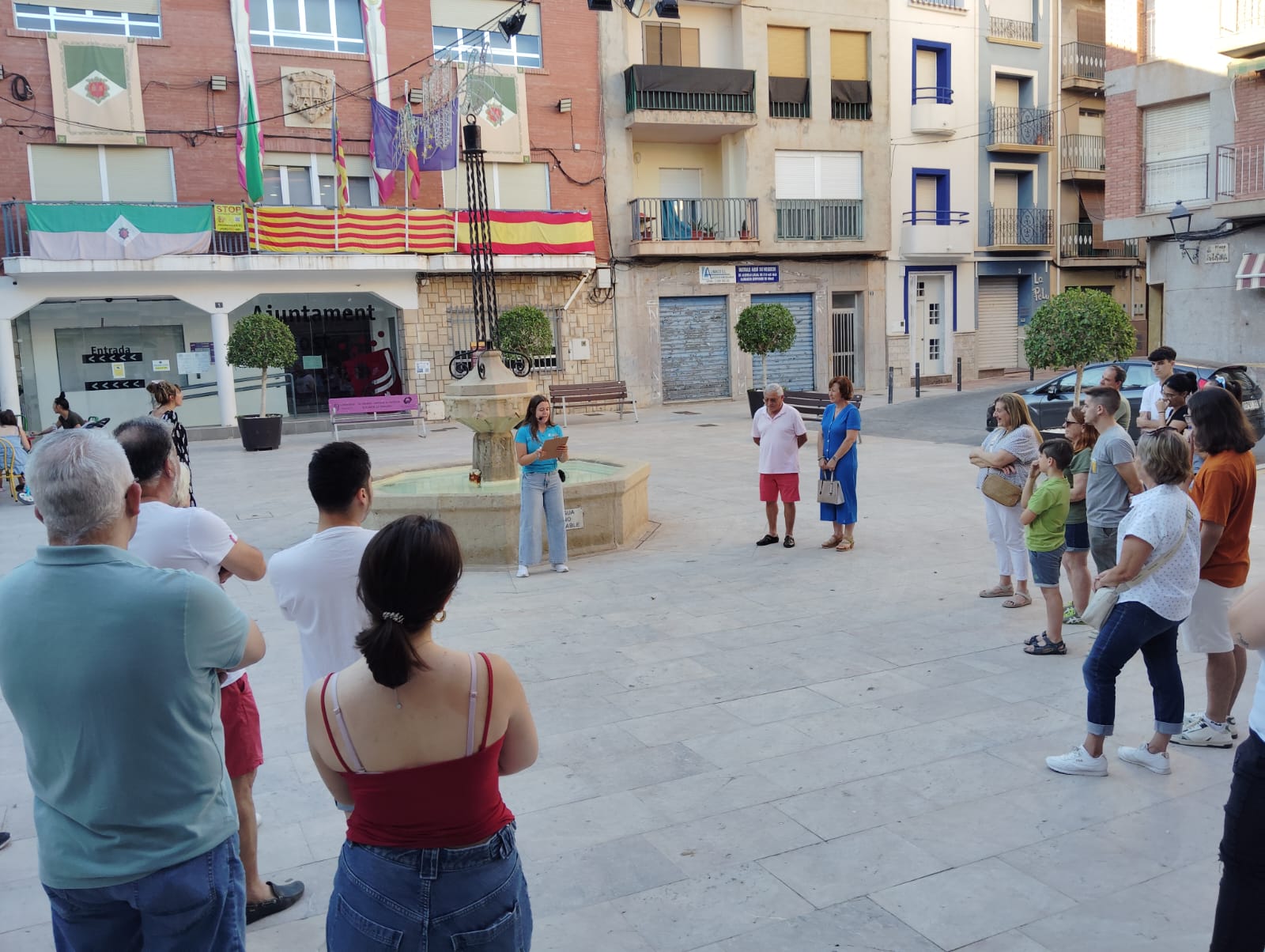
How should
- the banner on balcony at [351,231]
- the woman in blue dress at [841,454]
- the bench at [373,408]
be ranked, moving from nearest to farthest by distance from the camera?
the woman in blue dress at [841,454] < the bench at [373,408] < the banner on balcony at [351,231]

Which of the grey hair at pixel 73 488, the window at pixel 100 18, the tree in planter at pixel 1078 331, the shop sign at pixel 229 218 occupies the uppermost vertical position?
the window at pixel 100 18

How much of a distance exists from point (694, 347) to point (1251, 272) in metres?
12.2

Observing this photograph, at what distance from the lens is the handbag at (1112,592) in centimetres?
421

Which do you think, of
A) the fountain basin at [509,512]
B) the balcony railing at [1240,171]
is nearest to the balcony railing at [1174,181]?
the balcony railing at [1240,171]

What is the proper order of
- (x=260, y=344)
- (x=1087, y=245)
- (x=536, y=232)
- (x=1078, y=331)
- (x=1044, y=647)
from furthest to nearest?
(x=1087, y=245) < (x=536, y=232) < (x=260, y=344) < (x=1078, y=331) < (x=1044, y=647)

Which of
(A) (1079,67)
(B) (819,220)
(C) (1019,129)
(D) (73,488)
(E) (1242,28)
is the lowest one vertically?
(D) (73,488)

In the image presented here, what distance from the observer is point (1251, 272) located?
19.8 metres

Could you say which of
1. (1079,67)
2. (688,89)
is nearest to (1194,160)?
(1079,67)

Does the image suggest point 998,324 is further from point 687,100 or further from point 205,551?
point 205,551

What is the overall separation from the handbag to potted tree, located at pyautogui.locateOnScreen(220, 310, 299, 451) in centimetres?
1663

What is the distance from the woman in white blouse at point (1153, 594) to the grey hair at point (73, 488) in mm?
3680

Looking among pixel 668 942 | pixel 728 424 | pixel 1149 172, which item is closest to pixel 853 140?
pixel 1149 172

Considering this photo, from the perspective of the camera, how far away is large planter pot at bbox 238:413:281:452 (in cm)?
1855

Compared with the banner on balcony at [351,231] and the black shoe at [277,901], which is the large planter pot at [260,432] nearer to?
the banner on balcony at [351,231]
